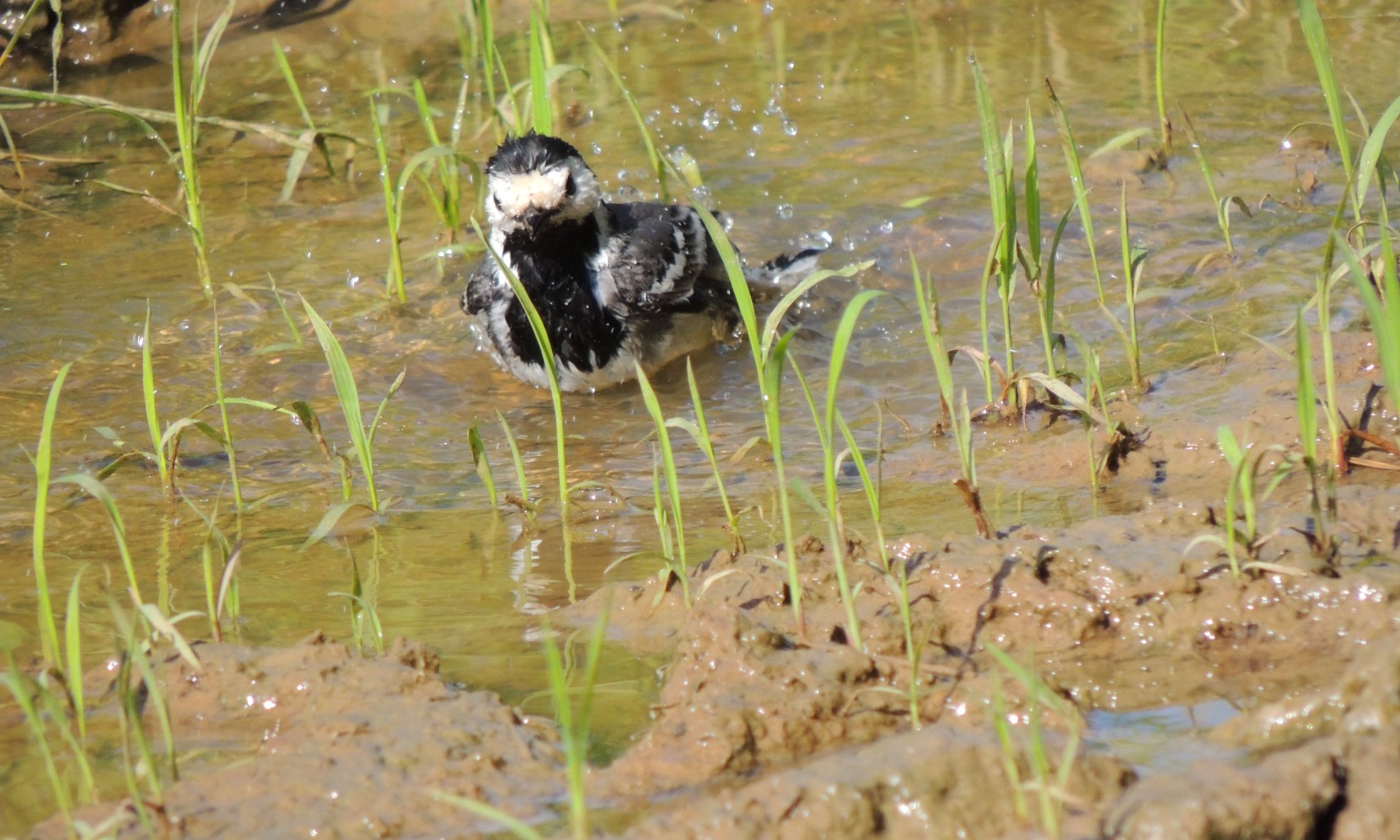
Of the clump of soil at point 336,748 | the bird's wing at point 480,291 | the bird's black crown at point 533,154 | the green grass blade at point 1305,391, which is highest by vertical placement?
the green grass blade at point 1305,391

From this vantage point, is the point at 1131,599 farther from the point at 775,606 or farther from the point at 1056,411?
the point at 1056,411

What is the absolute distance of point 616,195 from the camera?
742 cm

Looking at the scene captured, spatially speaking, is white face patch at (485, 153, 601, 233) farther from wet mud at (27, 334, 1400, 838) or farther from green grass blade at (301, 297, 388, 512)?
wet mud at (27, 334, 1400, 838)

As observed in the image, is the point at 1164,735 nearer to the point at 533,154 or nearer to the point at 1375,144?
the point at 1375,144

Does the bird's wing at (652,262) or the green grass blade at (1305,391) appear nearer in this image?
the green grass blade at (1305,391)

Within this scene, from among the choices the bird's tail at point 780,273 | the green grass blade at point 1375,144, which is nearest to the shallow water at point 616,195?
the bird's tail at point 780,273

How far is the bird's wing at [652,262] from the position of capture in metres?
5.95

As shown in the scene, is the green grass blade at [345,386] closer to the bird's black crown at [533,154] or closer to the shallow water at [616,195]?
the shallow water at [616,195]

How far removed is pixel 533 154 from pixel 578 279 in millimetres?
592

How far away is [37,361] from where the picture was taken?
220 inches

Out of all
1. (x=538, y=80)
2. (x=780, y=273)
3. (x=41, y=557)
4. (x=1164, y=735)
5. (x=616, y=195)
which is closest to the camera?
(x=1164, y=735)

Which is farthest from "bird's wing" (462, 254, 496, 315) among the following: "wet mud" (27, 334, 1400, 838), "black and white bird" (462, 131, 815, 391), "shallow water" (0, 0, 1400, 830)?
"wet mud" (27, 334, 1400, 838)

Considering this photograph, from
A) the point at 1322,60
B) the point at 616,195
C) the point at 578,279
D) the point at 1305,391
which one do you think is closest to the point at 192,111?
the point at 578,279

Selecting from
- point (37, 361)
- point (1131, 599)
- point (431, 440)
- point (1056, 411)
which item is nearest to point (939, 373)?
point (1056, 411)
